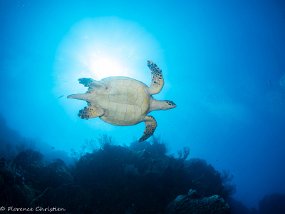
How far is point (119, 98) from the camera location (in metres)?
6.42

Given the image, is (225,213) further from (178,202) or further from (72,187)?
(72,187)

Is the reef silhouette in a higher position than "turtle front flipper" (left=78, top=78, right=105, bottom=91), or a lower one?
lower

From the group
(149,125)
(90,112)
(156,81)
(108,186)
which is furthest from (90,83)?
(108,186)

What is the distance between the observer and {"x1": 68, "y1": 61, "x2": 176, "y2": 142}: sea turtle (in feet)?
20.4

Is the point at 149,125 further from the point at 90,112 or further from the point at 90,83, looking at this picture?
the point at 90,83

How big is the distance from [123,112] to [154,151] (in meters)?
9.08

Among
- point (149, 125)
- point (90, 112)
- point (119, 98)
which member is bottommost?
point (90, 112)

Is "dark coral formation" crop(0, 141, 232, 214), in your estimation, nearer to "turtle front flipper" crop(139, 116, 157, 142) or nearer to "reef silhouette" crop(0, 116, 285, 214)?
"reef silhouette" crop(0, 116, 285, 214)

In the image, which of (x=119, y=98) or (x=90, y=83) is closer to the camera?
(x=90, y=83)

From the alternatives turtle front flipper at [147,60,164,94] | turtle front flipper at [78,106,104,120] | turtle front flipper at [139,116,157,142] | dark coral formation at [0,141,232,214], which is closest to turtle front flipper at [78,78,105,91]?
turtle front flipper at [78,106,104,120]

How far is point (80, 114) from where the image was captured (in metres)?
6.14

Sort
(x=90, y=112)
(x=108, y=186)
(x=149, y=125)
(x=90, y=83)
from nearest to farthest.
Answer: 1. (x=90, y=83)
2. (x=90, y=112)
3. (x=149, y=125)
4. (x=108, y=186)

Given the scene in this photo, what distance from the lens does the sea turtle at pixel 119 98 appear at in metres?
6.20

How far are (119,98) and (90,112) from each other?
36.5 inches
